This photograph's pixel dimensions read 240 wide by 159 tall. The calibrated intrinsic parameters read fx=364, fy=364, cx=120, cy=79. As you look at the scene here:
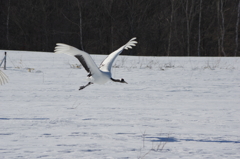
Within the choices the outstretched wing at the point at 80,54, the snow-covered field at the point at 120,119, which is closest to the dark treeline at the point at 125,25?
the snow-covered field at the point at 120,119

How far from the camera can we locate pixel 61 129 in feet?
15.6

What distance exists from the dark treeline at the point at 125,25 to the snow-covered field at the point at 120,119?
18.8 metres

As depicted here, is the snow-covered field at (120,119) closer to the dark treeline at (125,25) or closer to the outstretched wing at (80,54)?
the outstretched wing at (80,54)

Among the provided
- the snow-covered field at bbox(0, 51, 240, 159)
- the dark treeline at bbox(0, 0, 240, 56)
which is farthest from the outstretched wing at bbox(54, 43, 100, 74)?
the dark treeline at bbox(0, 0, 240, 56)

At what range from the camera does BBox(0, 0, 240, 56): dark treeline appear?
28500 mm

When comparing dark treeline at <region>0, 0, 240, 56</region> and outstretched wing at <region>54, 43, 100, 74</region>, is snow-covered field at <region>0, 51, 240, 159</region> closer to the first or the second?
outstretched wing at <region>54, 43, 100, 74</region>

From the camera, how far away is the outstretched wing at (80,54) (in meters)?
6.00

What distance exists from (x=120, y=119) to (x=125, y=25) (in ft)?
80.3

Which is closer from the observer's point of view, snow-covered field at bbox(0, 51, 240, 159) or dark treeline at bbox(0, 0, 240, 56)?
snow-covered field at bbox(0, 51, 240, 159)

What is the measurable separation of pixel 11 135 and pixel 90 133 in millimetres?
959

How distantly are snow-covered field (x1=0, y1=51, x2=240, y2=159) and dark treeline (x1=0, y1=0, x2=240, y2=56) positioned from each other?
18779mm

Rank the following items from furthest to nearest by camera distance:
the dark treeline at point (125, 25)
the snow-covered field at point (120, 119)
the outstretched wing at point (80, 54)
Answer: the dark treeline at point (125, 25)
the outstretched wing at point (80, 54)
the snow-covered field at point (120, 119)

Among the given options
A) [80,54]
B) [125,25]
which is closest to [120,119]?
[80,54]

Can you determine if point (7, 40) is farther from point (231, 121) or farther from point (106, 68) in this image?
point (231, 121)
